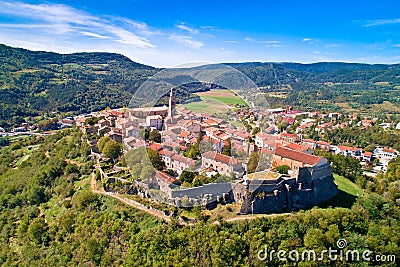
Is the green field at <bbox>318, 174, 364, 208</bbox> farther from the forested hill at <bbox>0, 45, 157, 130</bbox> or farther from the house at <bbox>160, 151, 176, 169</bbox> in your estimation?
the forested hill at <bbox>0, 45, 157, 130</bbox>

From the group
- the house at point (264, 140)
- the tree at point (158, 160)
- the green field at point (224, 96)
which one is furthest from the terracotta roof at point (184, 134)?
the house at point (264, 140)

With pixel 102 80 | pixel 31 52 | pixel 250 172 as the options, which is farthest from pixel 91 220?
pixel 31 52

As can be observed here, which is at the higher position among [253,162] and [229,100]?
[229,100]

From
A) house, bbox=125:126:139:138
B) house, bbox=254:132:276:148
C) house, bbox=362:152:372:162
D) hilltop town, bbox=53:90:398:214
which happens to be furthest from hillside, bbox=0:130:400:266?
house, bbox=362:152:372:162

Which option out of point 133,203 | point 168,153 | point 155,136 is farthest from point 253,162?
point 133,203

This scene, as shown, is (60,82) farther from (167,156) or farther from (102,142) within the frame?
(167,156)

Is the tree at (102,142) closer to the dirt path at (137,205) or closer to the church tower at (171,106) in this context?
the dirt path at (137,205)
